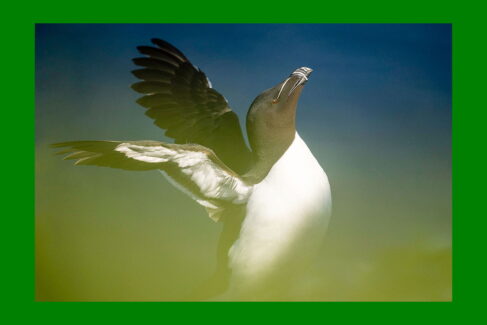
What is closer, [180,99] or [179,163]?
[179,163]

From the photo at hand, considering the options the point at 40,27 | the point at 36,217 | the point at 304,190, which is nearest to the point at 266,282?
the point at 304,190

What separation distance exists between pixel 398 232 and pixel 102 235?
1.72 meters

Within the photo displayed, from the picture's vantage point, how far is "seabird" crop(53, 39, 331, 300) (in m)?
3.48

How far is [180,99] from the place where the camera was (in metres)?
3.85

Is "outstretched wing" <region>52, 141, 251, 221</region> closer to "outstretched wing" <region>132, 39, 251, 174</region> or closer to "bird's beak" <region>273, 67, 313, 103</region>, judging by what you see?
"outstretched wing" <region>132, 39, 251, 174</region>

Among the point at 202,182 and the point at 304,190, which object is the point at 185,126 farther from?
the point at 304,190

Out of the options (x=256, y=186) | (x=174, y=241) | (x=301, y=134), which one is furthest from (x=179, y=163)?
(x=301, y=134)

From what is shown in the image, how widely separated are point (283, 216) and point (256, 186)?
218mm

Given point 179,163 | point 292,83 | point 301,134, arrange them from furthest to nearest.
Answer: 1. point 301,134
2. point 292,83
3. point 179,163

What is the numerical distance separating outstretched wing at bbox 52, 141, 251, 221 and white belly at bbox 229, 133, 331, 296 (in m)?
0.13

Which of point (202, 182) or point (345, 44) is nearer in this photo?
point (202, 182)

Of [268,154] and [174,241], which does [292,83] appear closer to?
[268,154]

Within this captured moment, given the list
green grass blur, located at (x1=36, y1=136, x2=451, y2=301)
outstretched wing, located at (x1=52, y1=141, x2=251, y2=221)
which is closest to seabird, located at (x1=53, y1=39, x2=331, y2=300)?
outstretched wing, located at (x1=52, y1=141, x2=251, y2=221)

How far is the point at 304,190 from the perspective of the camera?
3561mm
